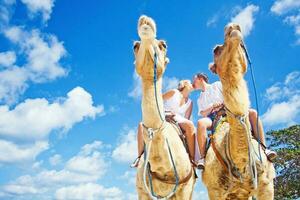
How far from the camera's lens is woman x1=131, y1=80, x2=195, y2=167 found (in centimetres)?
543

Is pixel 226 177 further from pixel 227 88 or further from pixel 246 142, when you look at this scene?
pixel 227 88

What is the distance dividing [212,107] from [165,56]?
1.88 m

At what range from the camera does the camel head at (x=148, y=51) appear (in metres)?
3.71

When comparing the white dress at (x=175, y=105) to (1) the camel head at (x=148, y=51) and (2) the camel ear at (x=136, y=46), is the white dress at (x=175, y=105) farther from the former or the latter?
(2) the camel ear at (x=136, y=46)

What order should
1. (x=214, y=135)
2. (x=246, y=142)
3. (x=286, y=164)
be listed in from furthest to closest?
(x=286, y=164), (x=214, y=135), (x=246, y=142)

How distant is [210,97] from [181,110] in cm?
45

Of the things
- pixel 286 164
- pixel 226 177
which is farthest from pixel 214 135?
pixel 286 164

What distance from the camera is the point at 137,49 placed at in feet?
13.2

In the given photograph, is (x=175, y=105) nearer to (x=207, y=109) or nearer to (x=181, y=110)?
(x=181, y=110)

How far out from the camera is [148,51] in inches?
152

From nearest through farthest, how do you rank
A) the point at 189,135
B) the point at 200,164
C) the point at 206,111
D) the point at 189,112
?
the point at 200,164
the point at 189,135
the point at 206,111
the point at 189,112

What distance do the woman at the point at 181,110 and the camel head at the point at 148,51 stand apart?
48.8 inches

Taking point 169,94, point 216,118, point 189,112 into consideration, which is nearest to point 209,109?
point 216,118

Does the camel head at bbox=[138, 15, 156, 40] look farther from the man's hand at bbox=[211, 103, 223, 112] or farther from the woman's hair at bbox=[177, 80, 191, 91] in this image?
the woman's hair at bbox=[177, 80, 191, 91]
